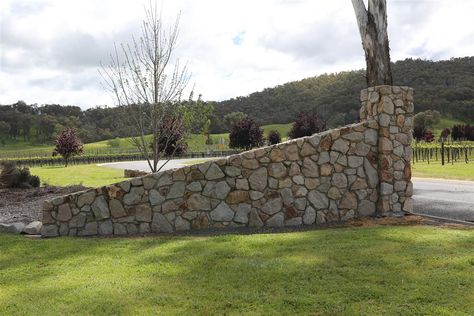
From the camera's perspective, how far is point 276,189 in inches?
358

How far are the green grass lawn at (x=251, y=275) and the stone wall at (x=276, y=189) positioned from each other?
3.53ft

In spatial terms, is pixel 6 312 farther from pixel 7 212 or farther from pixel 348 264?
pixel 7 212

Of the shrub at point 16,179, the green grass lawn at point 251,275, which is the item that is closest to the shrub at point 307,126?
the shrub at point 16,179

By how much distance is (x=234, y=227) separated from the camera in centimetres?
890

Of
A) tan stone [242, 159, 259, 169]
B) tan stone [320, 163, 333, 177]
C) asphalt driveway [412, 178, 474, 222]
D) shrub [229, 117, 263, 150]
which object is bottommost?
asphalt driveway [412, 178, 474, 222]

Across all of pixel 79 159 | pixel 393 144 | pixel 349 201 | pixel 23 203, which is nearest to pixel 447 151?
pixel 393 144

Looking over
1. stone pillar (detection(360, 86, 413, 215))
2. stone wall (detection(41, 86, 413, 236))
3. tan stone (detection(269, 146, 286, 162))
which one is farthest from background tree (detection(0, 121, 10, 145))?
stone pillar (detection(360, 86, 413, 215))

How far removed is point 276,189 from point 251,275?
371 cm

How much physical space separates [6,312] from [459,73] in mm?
98301

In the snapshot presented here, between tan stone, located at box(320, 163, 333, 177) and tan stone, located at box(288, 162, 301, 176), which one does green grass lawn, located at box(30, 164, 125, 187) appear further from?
tan stone, located at box(320, 163, 333, 177)

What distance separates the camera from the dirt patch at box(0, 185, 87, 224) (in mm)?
10992

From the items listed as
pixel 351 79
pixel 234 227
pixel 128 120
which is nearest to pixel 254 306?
pixel 234 227

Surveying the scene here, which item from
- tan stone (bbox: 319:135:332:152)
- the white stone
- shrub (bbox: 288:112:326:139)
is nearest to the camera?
the white stone

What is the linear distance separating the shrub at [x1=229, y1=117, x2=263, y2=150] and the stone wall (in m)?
35.4
